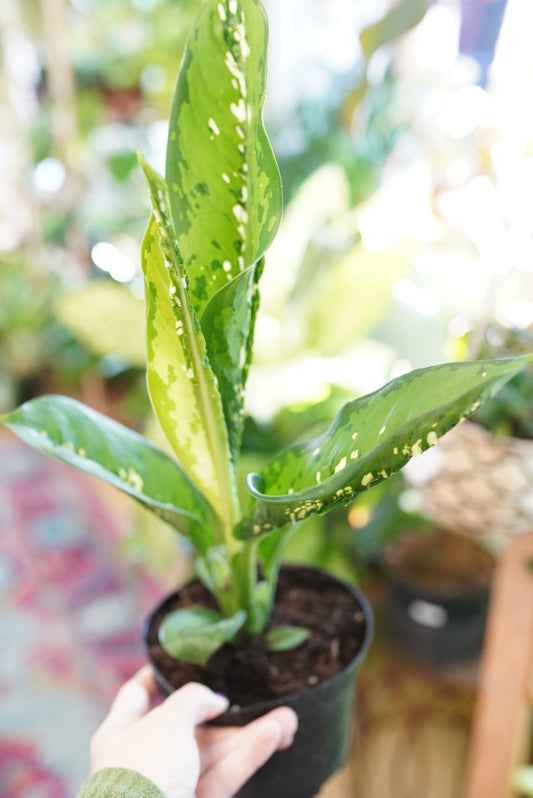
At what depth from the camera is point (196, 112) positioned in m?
0.44

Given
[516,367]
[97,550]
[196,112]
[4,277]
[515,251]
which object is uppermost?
[196,112]

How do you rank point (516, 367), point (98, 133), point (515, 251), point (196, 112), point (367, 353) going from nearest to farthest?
point (516, 367)
point (196, 112)
point (515, 251)
point (367, 353)
point (98, 133)

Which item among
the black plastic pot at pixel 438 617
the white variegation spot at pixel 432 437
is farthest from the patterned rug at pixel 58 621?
the white variegation spot at pixel 432 437

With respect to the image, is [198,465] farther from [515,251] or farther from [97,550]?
[97,550]

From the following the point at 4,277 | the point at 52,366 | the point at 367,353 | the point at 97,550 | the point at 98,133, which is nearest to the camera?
the point at 367,353

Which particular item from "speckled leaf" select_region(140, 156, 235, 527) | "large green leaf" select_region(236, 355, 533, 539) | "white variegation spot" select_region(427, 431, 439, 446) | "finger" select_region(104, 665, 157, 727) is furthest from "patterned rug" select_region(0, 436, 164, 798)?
"white variegation spot" select_region(427, 431, 439, 446)

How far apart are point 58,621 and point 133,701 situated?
1.41m

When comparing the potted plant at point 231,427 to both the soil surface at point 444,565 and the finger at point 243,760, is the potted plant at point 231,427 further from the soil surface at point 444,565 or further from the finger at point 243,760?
the soil surface at point 444,565

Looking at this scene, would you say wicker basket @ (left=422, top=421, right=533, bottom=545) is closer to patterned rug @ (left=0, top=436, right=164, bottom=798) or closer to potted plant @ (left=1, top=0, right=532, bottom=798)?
potted plant @ (left=1, top=0, right=532, bottom=798)

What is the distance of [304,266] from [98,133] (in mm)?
1690

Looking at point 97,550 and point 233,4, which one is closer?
point 233,4

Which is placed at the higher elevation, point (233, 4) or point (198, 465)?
point (233, 4)

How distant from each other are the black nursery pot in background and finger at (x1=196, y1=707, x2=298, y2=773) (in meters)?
0.90

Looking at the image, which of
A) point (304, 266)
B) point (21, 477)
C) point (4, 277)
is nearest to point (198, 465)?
point (304, 266)
